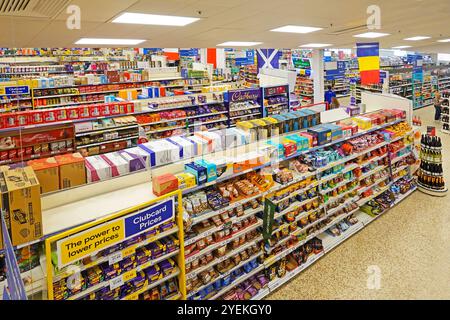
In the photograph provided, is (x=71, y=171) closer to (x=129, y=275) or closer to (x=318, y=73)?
(x=129, y=275)

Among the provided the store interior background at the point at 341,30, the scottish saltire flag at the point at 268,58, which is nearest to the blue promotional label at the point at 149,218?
the store interior background at the point at 341,30

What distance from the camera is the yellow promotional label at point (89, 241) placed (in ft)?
7.08

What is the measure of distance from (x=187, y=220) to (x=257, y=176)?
1.14 metres

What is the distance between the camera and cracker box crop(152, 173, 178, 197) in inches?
109

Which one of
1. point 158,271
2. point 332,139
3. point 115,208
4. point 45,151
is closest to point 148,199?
point 115,208

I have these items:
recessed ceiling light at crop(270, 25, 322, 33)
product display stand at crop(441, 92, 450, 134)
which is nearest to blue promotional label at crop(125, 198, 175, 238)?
recessed ceiling light at crop(270, 25, 322, 33)

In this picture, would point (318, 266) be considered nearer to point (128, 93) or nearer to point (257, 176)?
point (257, 176)

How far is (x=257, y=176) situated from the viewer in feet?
12.2

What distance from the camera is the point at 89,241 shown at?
228 cm

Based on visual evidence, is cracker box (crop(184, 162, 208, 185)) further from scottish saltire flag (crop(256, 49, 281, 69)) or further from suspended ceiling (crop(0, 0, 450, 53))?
scottish saltire flag (crop(256, 49, 281, 69))

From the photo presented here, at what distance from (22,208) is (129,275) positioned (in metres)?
0.98

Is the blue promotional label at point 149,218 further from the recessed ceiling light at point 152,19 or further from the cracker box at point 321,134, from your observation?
the recessed ceiling light at point 152,19

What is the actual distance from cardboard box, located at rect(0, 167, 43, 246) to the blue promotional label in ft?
1.99

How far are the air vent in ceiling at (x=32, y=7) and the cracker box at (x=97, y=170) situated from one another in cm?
162
